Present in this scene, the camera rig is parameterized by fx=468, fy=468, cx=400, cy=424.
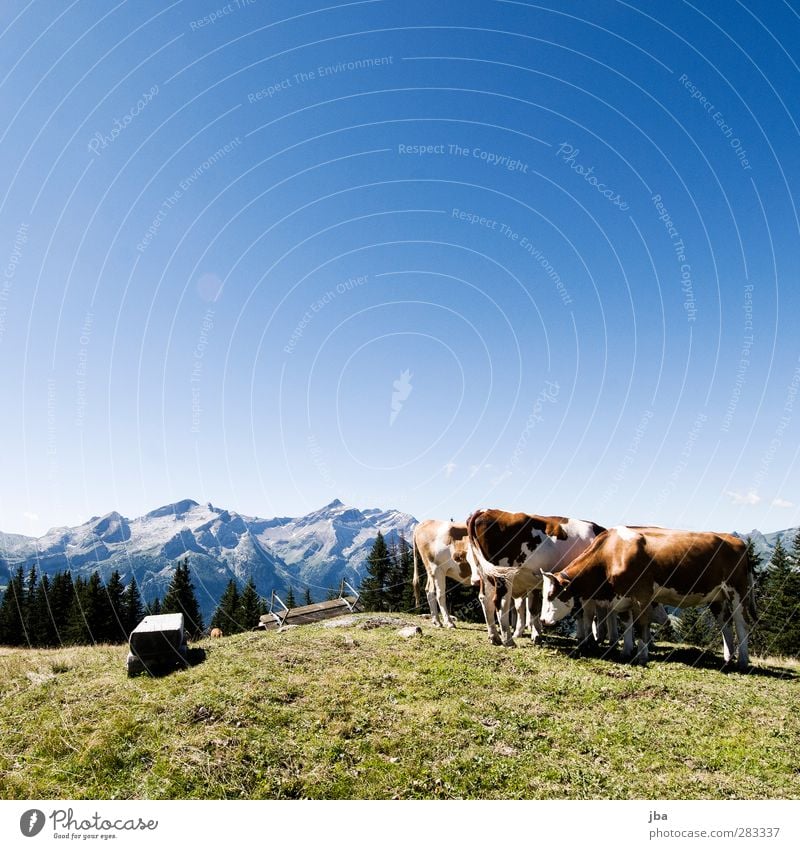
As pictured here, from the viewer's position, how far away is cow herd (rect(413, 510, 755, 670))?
13.6m

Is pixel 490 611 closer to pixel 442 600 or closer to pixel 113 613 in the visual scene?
pixel 442 600

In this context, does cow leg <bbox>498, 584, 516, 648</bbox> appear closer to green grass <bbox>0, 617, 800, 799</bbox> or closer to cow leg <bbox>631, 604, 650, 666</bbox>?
green grass <bbox>0, 617, 800, 799</bbox>

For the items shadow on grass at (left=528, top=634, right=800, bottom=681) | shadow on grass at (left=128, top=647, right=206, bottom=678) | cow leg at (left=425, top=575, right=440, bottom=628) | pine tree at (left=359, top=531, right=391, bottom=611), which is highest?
shadow on grass at (left=128, top=647, right=206, bottom=678)

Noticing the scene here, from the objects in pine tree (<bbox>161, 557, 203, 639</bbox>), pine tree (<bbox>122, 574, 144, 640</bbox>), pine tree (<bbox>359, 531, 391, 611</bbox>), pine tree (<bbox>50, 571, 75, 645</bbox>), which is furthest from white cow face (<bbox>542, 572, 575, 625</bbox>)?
pine tree (<bbox>50, 571, 75, 645</bbox>)

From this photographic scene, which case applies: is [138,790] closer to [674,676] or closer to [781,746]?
[781,746]

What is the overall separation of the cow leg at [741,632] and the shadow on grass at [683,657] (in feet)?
0.69

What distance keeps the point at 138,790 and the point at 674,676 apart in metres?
12.2

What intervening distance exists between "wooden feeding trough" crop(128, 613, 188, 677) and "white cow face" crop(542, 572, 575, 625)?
10605 mm

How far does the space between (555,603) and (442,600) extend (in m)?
7.32

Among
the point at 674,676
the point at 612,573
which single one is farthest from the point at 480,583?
the point at 674,676

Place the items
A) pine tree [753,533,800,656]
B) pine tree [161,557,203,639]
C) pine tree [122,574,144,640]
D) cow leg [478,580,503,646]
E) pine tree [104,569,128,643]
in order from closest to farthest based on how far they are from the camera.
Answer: cow leg [478,580,503,646], pine tree [753,533,800,656], pine tree [161,557,203,639], pine tree [104,569,128,643], pine tree [122,574,144,640]

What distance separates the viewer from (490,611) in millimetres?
16172

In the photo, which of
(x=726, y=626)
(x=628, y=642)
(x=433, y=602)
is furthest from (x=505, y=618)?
(x=726, y=626)
